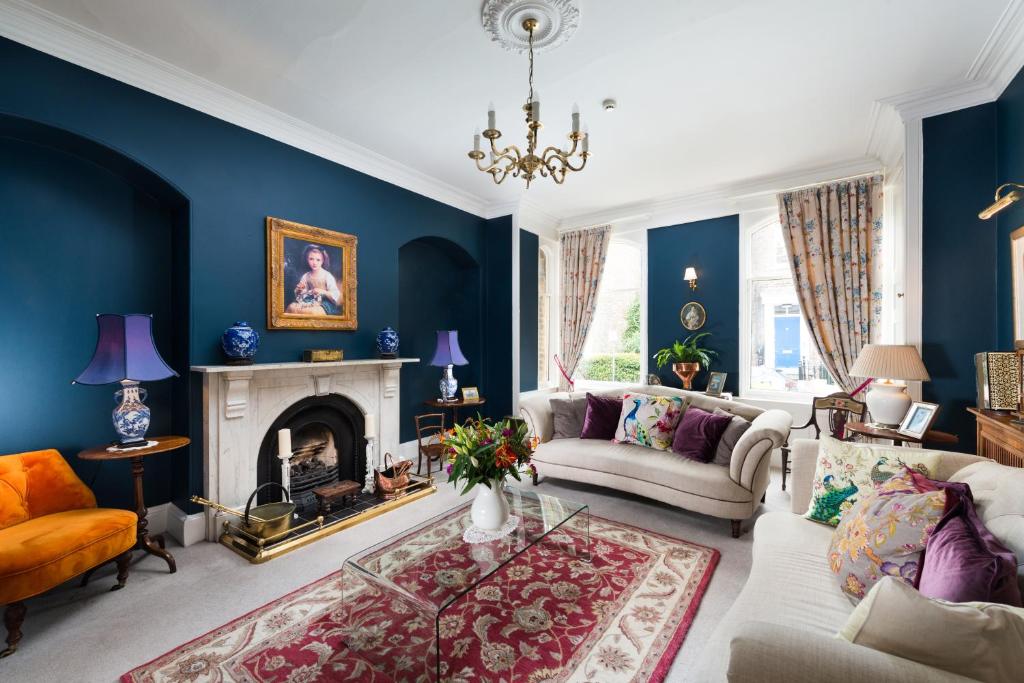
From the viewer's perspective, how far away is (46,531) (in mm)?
2078

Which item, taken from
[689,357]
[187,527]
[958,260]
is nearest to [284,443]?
[187,527]

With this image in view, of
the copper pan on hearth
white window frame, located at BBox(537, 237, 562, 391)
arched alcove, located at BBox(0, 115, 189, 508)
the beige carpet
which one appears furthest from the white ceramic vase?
white window frame, located at BBox(537, 237, 562, 391)

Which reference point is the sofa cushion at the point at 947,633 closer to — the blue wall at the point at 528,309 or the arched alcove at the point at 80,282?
the arched alcove at the point at 80,282

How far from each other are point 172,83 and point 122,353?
1754mm

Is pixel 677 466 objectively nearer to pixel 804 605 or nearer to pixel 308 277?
pixel 804 605

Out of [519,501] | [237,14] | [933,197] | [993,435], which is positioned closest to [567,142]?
[237,14]

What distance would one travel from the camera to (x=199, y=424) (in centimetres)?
297

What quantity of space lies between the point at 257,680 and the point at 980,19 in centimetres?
470

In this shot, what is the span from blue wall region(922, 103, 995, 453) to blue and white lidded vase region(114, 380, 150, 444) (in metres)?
5.11

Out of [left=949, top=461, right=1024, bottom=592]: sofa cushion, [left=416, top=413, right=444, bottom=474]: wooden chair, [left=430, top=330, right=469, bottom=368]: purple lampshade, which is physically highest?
[left=430, top=330, right=469, bottom=368]: purple lampshade

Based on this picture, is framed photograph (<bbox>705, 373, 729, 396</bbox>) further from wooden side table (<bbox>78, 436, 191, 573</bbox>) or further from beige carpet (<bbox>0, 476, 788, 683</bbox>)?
wooden side table (<bbox>78, 436, 191, 573</bbox>)

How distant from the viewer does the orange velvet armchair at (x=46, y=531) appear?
6.19ft

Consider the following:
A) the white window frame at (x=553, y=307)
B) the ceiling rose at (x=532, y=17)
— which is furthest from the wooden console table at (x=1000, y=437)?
the white window frame at (x=553, y=307)

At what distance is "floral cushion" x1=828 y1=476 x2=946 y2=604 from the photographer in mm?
1385
